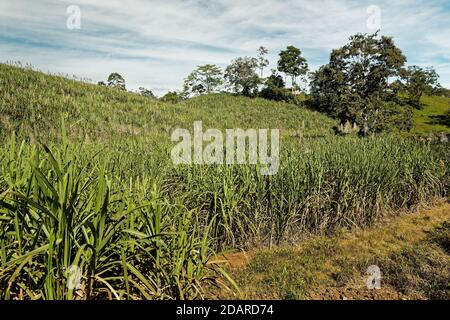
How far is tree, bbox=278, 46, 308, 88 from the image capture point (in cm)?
4544

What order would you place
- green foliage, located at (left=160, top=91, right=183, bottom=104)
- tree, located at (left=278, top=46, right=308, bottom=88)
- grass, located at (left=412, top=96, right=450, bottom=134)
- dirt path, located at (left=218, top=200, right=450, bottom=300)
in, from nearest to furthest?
1. dirt path, located at (left=218, top=200, right=450, bottom=300)
2. grass, located at (left=412, top=96, right=450, bottom=134)
3. tree, located at (left=278, top=46, right=308, bottom=88)
4. green foliage, located at (left=160, top=91, right=183, bottom=104)

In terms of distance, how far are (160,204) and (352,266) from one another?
117 inches

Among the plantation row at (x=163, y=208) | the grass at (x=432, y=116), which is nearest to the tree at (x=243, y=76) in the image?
the grass at (x=432, y=116)

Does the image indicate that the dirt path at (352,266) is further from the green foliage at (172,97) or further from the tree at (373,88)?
the green foliage at (172,97)

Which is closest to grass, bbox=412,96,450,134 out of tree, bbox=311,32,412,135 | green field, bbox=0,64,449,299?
tree, bbox=311,32,412,135

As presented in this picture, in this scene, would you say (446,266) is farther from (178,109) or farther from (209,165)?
(178,109)

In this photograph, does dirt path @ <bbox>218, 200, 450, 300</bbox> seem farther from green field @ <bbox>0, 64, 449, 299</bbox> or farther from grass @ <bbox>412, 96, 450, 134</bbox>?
grass @ <bbox>412, 96, 450, 134</bbox>

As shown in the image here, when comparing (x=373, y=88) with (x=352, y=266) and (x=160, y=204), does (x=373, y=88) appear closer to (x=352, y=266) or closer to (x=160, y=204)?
(x=352, y=266)

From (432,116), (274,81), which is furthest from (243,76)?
(432,116)

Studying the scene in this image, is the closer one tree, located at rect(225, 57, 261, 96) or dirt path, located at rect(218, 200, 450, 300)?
dirt path, located at rect(218, 200, 450, 300)

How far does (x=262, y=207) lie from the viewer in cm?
490

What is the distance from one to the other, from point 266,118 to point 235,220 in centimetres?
2612

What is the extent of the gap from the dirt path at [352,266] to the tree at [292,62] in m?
43.0

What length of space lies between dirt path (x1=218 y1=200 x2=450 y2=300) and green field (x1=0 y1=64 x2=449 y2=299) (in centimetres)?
31
